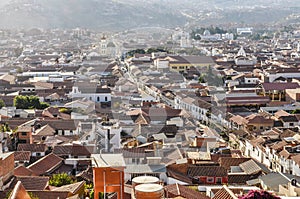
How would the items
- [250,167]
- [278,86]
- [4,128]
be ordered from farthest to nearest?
1. [278,86]
2. [4,128]
3. [250,167]

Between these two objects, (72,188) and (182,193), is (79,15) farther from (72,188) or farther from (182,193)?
(182,193)

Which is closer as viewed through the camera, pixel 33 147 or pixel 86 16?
pixel 33 147

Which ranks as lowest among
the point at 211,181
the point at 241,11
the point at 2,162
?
the point at 211,181

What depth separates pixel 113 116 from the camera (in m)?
10.3

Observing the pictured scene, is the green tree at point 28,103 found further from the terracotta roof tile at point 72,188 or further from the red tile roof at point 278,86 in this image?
the terracotta roof tile at point 72,188

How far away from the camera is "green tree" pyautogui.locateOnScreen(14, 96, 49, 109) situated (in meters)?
12.0

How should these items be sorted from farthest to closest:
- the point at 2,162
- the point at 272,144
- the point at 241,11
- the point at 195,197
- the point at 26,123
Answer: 1. the point at 241,11
2. the point at 26,123
3. the point at 272,144
4. the point at 2,162
5. the point at 195,197

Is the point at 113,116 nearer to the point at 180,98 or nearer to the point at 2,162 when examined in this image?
the point at 180,98

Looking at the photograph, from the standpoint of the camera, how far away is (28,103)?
12.1 metres

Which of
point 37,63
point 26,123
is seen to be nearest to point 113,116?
point 26,123

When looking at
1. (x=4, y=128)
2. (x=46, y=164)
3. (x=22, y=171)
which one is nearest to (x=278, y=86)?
(x=4, y=128)

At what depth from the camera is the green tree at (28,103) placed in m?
12.0

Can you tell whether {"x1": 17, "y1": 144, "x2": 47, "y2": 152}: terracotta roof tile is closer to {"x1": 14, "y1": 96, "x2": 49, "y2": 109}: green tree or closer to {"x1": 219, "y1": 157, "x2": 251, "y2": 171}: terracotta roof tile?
{"x1": 219, "y1": 157, "x2": 251, "y2": 171}: terracotta roof tile

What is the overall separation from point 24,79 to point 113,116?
7.66m
